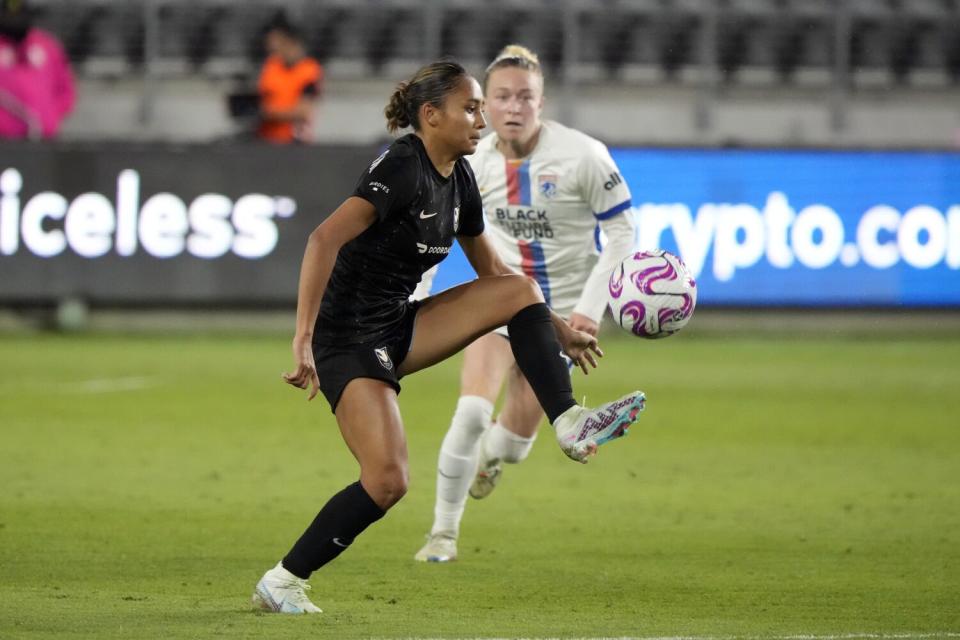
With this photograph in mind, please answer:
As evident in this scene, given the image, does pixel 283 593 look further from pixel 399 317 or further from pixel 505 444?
pixel 505 444

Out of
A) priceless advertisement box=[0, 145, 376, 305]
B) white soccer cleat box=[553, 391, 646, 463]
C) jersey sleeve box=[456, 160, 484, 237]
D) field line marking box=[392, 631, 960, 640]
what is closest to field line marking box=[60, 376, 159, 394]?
priceless advertisement box=[0, 145, 376, 305]

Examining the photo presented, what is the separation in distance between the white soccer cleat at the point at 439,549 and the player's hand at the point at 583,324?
1.04 meters

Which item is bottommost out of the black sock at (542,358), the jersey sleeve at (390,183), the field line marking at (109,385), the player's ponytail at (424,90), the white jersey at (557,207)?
the field line marking at (109,385)

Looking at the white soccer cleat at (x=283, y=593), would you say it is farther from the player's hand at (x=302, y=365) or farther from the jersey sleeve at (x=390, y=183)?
the jersey sleeve at (x=390, y=183)

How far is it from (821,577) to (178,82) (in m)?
15.1

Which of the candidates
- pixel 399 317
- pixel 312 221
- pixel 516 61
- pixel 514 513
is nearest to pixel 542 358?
pixel 399 317

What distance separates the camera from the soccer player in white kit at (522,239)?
22.9 ft

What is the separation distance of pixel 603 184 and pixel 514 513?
1.84 meters

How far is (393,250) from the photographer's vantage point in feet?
18.9

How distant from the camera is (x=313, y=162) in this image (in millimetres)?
16391

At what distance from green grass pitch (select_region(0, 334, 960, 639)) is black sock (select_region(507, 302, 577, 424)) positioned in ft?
2.47

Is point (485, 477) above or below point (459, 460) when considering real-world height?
below

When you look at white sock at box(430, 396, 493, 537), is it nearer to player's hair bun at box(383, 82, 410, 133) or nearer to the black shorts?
the black shorts

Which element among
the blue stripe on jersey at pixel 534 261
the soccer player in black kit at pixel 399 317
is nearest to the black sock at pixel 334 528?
the soccer player in black kit at pixel 399 317
